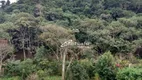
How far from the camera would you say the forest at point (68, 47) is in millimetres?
14930

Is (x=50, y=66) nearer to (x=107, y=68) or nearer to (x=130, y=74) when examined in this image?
(x=107, y=68)

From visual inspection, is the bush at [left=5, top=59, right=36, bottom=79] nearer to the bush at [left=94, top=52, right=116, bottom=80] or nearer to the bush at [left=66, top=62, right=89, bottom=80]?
the bush at [left=66, top=62, right=89, bottom=80]

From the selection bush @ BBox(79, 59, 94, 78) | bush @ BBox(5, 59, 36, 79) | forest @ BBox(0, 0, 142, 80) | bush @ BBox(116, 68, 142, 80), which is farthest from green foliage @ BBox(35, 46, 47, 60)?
bush @ BBox(116, 68, 142, 80)

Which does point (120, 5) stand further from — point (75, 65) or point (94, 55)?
point (75, 65)

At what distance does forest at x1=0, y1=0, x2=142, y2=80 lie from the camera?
1493 centimetres

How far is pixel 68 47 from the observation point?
16.3 m

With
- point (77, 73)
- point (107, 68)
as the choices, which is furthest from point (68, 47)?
point (107, 68)

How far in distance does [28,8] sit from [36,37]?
7.66m

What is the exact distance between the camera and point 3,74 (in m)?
16.7

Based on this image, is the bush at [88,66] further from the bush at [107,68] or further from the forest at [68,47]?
the bush at [107,68]

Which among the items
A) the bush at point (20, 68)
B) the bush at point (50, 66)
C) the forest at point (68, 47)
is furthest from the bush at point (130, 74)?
the bush at point (20, 68)

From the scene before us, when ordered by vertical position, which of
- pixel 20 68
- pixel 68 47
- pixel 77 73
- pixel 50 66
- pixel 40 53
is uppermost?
pixel 68 47

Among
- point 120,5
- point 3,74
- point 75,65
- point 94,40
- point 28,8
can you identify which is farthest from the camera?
point 120,5

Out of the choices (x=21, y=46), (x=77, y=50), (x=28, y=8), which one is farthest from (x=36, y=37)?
(x=28, y=8)
